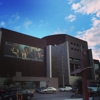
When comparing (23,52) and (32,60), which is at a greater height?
(23,52)

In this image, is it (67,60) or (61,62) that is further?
(61,62)

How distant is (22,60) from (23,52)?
2815 mm

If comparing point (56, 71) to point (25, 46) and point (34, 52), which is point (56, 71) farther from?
point (25, 46)

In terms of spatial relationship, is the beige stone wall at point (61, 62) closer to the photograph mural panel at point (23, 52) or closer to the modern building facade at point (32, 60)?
the modern building facade at point (32, 60)

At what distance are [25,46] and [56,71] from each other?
21438 millimetres

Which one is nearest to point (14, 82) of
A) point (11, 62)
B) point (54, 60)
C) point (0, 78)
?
point (0, 78)

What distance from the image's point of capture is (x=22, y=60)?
44562mm

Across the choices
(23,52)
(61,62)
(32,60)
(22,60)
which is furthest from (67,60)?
(22,60)

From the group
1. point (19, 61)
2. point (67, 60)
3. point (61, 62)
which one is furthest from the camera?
point (61, 62)

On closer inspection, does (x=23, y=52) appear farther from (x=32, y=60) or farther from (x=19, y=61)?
(x=32, y=60)

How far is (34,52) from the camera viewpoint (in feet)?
159

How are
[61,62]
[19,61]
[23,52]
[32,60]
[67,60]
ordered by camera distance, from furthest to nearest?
1. [61,62]
2. [67,60]
3. [32,60]
4. [23,52]
5. [19,61]

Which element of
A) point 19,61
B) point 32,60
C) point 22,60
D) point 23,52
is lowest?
point 19,61

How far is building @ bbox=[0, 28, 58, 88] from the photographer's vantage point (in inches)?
1572
